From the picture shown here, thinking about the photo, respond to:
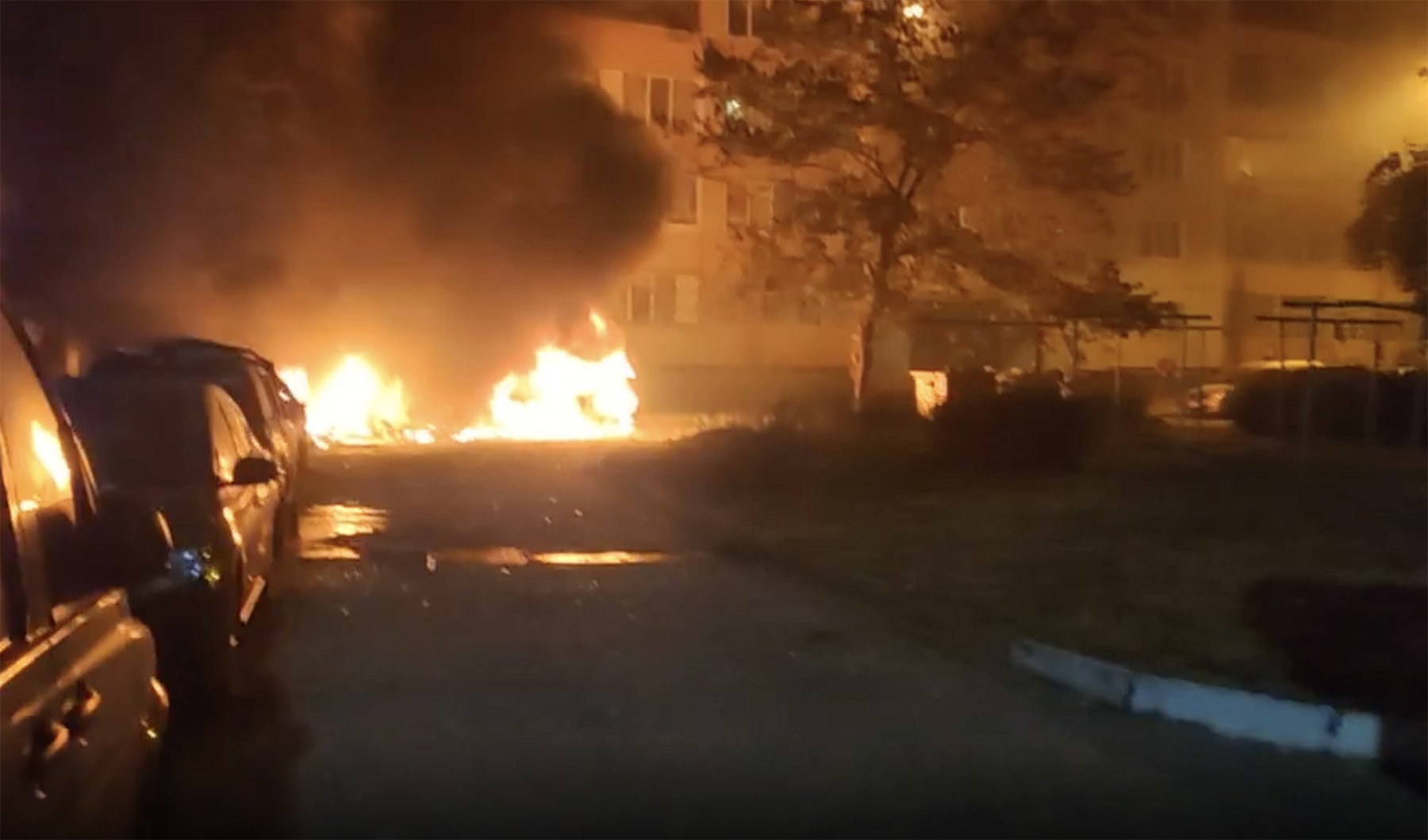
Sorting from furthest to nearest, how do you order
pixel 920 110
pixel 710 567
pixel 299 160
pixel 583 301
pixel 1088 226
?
pixel 583 301 → pixel 299 160 → pixel 1088 226 → pixel 920 110 → pixel 710 567

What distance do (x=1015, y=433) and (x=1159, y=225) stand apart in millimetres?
24407

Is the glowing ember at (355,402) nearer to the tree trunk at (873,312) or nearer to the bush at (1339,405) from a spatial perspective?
the tree trunk at (873,312)

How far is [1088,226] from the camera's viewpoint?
92.3 feet

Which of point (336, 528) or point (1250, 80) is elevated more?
point (1250, 80)

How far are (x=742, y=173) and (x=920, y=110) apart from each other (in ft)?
14.1

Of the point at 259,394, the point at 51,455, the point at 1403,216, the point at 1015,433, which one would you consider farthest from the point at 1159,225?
the point at 51,455

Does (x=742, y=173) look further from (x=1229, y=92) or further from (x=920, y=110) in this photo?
(x=1229, y=92)

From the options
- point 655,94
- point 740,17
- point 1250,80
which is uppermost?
point 740,17

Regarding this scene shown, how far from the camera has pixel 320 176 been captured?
1233 inches

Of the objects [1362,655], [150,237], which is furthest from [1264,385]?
[1362,655]

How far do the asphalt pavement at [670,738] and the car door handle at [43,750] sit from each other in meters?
2.53

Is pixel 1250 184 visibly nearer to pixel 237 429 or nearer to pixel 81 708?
pixel 237 429

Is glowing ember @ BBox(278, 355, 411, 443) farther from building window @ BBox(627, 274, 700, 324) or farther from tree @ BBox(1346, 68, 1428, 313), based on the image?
tree @ BBox(1346, 68, 1428, 313)

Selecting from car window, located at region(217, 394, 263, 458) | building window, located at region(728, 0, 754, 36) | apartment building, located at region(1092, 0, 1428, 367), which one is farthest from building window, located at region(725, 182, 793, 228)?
car window, located at region(217, 394, 263, 458)
